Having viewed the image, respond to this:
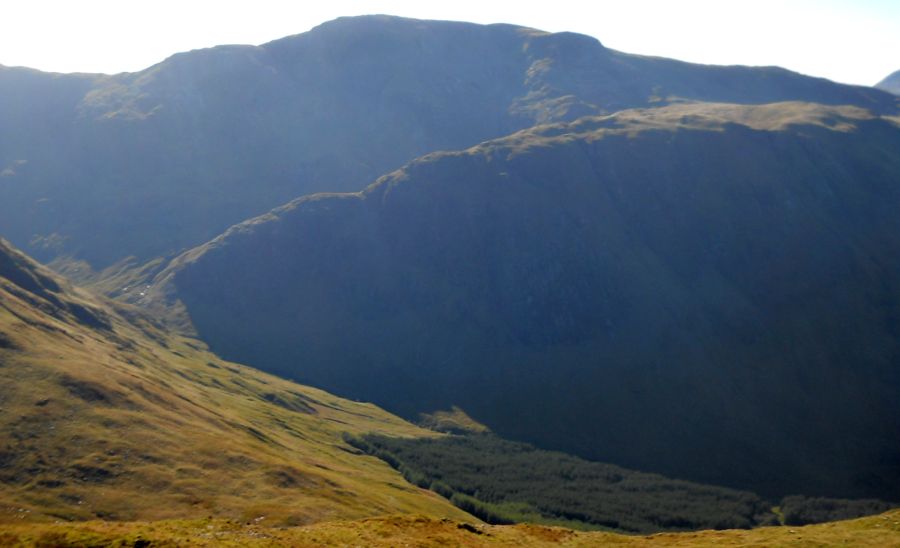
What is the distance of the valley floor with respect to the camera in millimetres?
52375

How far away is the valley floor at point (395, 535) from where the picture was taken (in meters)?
52.4

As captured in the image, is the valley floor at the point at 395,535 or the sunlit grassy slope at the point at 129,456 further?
the sunlit grassy slope at the point at 129,456

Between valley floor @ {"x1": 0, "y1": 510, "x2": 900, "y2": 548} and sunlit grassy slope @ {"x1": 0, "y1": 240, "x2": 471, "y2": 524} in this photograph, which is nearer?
valley floor @ {"x1": 0, "y1": 510, "x2": 900, "y2": 548}

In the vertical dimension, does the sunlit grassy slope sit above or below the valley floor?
below

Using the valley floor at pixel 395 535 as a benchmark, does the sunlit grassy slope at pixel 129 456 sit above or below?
below

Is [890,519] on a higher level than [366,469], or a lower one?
higher

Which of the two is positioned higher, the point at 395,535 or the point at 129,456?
the point at 395,535

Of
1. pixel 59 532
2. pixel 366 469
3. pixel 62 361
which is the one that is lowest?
pixel 366 469

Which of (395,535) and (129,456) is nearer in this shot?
(395,535)

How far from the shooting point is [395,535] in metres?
64.6

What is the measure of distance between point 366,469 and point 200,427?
60.5m

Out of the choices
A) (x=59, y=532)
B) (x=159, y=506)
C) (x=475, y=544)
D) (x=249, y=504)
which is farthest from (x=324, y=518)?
(x=59, y=532)

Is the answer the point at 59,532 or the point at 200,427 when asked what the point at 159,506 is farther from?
the point at 59,532

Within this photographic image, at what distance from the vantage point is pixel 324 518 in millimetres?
105625
